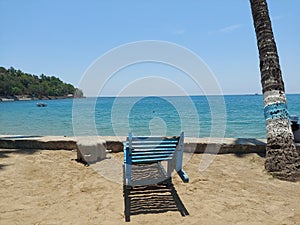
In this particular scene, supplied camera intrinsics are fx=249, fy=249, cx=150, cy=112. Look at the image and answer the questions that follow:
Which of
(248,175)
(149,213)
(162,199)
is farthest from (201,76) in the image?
(149,213)

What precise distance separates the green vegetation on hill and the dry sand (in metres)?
Answer: 117

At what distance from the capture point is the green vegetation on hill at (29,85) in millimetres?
112250

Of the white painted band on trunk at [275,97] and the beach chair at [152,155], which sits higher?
the white painted band on trunk at [275,97]

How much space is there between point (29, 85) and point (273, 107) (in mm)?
137789

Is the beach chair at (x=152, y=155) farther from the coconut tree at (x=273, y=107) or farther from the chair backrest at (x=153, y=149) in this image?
the coconut tree at (x=273, y=107)

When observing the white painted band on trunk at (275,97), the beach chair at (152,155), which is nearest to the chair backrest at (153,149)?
the beach chair at (152,155)

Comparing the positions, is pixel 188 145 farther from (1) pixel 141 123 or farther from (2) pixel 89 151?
(1) pixel 141 123

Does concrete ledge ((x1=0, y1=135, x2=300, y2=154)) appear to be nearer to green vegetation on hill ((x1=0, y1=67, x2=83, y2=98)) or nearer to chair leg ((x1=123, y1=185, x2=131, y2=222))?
chair leg ((x1=123, y1=185, x2=131, y2=222))

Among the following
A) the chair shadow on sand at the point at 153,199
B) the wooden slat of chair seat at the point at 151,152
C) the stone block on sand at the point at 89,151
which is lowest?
the chair shadow on sand at the point at 153,199

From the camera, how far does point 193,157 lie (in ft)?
19.4

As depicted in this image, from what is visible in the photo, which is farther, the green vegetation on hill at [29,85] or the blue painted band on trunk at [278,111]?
the green vegetation on hill at [29,85]

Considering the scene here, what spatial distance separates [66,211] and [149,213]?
108cm

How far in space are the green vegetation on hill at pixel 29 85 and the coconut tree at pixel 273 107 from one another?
119047 mm

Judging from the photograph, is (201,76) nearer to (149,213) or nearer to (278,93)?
(278,93)
